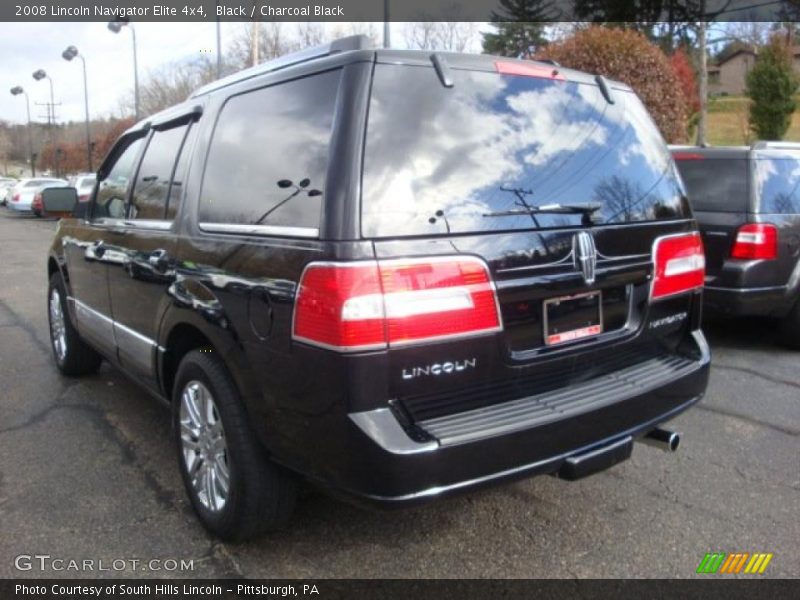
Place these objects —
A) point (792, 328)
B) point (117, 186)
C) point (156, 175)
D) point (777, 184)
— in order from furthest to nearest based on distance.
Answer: point (792, 328), point (777, 184), point (117, 186), point (156, 175)

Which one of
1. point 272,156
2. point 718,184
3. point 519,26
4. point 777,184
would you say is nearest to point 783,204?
point 777,184

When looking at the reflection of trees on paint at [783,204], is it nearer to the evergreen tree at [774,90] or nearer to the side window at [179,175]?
the side window at [179,175]

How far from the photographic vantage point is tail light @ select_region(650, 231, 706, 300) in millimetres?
2941

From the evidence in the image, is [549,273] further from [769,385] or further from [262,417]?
[769,385]

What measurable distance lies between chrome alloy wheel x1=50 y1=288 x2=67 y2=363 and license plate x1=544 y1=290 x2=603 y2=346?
4.02 m

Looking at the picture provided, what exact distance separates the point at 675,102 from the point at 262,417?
13356 millimetres

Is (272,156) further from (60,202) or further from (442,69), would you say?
(60,202)

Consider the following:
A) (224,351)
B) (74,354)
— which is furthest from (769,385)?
(74,354)

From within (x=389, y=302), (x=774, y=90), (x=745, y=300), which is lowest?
(x=745, y=300)

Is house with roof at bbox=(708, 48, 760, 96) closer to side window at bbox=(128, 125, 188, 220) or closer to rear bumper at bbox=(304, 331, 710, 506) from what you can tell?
side window at bbox=(128, 125, 188, 220)

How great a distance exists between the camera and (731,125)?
39844mm

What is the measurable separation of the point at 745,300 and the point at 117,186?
463 centimetres

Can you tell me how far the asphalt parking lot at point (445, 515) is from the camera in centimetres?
279

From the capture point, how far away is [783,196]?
5602 mm
